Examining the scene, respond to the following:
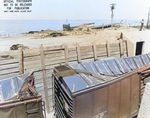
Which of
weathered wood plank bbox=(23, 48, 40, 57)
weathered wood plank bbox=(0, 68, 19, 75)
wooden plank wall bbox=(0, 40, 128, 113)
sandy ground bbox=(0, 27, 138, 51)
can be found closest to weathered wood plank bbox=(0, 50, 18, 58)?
wooden plank wall bbox=(0, 40, 128, 113)

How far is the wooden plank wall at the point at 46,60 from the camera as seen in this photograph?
168 inches

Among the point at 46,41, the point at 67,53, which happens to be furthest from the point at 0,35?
the point at 67,53

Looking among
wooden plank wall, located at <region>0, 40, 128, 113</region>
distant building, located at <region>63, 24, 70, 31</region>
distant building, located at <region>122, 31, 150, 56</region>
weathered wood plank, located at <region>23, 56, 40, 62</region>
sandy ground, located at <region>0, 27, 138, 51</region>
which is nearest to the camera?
wooden plank wall, located at <region>0, 40, 128, 113</region>

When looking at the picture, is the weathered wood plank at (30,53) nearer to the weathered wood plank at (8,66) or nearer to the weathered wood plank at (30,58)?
the weathered wood plank at (30,58)

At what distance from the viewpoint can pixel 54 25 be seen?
5.86 m

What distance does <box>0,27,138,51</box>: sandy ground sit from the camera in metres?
4.88

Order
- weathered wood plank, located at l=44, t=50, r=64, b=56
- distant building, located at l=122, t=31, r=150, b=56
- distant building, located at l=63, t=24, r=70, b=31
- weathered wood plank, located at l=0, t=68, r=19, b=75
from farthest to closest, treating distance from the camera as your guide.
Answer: distant building, located at l=122, t=31, r=150, b=56, distant building, located at l=63, t=24, r=70, b=31, weathered wood plank, located at l=44, t=50, r=64, b=56, weathered wood plank, located at l=0, t=68, r=19, b=75

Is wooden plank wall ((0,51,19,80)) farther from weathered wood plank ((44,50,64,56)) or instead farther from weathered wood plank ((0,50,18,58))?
weathered wood plank ((44,50,64,56))

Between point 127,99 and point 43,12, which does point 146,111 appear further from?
point 43,12

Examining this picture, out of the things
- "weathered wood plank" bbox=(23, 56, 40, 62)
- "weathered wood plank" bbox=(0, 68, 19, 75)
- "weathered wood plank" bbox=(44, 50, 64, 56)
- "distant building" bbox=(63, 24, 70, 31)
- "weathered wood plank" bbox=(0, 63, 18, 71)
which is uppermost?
"distant building" bbox=(63, 24, 70, 31)

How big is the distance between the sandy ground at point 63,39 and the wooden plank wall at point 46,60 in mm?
900

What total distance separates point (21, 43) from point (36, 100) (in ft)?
9.89

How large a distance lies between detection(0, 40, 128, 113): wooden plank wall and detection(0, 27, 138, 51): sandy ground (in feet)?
2.95

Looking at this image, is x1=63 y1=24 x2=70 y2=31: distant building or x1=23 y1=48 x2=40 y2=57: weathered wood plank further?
x1=63 y1=24 x2=70 y2=31: distant building
